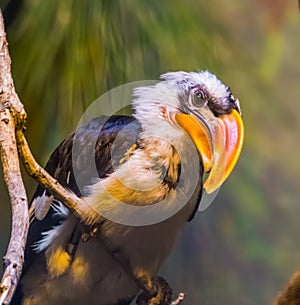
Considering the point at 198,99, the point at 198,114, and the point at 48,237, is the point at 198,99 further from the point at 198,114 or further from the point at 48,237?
the point at 48,237

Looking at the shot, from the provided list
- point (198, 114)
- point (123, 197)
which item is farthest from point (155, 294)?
point (198, 114)

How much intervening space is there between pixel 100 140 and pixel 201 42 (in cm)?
25

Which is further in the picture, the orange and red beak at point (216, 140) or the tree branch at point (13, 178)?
the orange and red beak at point (216, 140)

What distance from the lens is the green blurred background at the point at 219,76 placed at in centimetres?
110

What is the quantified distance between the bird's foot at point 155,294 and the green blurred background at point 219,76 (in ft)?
0.08

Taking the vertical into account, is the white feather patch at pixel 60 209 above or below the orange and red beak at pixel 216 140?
below

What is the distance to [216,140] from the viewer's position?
1.08 metres

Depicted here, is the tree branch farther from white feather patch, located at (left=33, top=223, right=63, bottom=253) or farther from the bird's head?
the bird's head

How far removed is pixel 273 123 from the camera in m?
1.17

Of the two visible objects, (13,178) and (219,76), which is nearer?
(13,178)

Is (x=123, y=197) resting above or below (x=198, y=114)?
below

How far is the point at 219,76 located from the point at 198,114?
0.09 m

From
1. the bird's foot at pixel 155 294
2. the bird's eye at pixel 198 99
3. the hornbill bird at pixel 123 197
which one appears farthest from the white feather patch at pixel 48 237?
the bird's eye at pixel 198 99

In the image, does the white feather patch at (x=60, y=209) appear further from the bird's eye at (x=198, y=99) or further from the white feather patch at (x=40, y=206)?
the bird's eye at (x=198, y=99)
